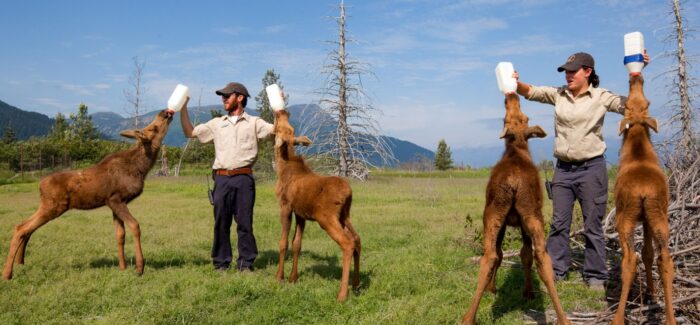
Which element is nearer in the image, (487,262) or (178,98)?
(487,262)

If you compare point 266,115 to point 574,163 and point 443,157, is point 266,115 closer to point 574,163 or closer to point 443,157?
point 443,157

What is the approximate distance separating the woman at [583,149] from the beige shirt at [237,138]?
373 centimetres

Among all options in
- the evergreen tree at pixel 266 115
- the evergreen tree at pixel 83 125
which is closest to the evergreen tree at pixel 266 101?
the evergreen tree at pixel 266 115

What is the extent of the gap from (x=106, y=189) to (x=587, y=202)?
655 centimetres

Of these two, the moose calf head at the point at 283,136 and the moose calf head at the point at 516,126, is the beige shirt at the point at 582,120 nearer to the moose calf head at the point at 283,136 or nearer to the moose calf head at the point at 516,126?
the moose calf head at the point at 516,126

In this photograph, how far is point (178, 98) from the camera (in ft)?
23.7

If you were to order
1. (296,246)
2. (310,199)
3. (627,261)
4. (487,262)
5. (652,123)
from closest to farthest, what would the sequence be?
(627,261), (652,123), (487,262), (310,199), (296,246)

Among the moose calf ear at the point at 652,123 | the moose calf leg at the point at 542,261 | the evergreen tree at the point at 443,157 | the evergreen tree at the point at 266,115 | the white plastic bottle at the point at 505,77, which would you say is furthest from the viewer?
the evergreen tree at the point at 443,157

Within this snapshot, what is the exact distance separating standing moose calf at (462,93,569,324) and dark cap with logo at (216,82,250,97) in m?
4.06

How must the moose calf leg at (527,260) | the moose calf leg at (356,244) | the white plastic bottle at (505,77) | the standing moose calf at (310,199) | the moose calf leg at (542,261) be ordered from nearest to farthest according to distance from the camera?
the moose calf leg at (542,261)
the white plastic bottle at (505,77)
the moose calf leg at (527,260)
the standing moose calf at (310,199)
the moose calf leg at (356,244)

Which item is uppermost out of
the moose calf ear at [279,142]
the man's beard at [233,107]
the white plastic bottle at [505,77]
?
the white plastic bottle at [505,77]

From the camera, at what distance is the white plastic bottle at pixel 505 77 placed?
4.84 metres

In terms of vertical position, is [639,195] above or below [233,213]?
above

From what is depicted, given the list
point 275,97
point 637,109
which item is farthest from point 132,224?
point 637,109
